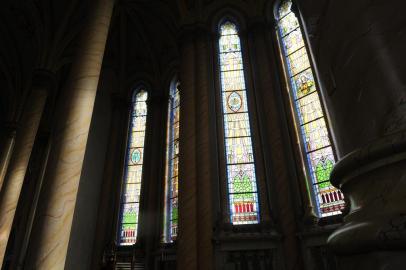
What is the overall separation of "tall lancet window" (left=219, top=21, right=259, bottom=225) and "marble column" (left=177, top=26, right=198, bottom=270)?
128cm

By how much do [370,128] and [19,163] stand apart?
33.0 ft

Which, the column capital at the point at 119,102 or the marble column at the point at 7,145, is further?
the column capital at the point at 119,102

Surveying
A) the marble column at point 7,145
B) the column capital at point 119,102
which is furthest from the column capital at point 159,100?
the marble column at point 7,145

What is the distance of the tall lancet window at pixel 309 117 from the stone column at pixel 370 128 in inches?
222

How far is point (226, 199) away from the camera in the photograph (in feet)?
26.0

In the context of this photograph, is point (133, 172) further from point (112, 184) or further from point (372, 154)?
point (372, 154)

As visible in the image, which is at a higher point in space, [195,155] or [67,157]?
[195,155]

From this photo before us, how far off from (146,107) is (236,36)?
4765mm

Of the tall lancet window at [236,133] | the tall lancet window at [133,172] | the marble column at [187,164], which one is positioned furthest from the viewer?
the tall lancet window at [133,172]

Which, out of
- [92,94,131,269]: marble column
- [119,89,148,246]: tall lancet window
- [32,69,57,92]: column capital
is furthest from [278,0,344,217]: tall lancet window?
[32,69,57,92]: column capital

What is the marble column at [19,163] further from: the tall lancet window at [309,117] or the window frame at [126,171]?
the tall lancet window at [309,117]

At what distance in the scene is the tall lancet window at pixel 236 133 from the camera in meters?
7.86

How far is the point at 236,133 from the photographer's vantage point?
877cm

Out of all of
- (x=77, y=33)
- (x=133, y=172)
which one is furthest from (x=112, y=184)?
(x=77, y=33)
